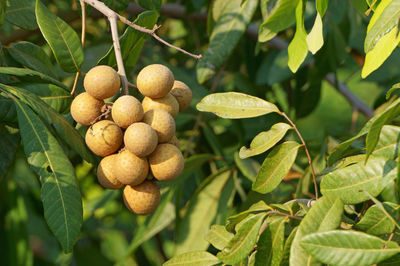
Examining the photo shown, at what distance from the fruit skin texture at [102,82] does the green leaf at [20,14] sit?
0.35 metres

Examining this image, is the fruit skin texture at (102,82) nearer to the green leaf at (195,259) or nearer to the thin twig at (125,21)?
the thin twig at (125,21)

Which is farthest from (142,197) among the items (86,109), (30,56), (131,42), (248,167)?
(248,167)

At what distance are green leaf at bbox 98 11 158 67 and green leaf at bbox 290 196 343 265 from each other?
1.55 feet

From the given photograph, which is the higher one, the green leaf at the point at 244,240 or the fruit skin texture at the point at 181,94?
the fruit skin texture at the point at 181,94

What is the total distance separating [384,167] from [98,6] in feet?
1.82

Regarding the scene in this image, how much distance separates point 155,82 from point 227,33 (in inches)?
20.6

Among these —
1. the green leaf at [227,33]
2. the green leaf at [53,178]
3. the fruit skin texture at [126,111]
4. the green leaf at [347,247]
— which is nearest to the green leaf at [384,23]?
the green leaf at [347,247]

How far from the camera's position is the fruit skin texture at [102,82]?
92cm

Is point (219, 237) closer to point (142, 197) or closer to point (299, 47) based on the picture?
point (142, 197)

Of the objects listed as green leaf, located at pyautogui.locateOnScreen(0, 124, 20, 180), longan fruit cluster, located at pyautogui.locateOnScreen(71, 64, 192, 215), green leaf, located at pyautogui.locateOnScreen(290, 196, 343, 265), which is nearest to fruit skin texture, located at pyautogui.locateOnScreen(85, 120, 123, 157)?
longan fruit cluster, located at pyautogui.locateOnScreen(71, 64, 192, 215)

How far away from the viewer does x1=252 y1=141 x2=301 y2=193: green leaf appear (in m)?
0.91

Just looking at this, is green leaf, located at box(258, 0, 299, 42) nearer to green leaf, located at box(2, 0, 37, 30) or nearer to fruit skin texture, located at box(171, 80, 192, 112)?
fruit skin texture, located at box(171, 80, 192, 112)

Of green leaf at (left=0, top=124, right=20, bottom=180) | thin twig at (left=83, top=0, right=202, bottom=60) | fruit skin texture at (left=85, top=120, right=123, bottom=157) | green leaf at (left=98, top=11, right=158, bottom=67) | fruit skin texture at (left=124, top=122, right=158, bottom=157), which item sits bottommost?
green leaf at (left=0, top=124, right=20, bottom=180)

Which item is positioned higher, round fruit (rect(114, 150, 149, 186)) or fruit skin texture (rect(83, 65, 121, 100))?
fruit skin texture (rect(83, 65, 121, 100))
